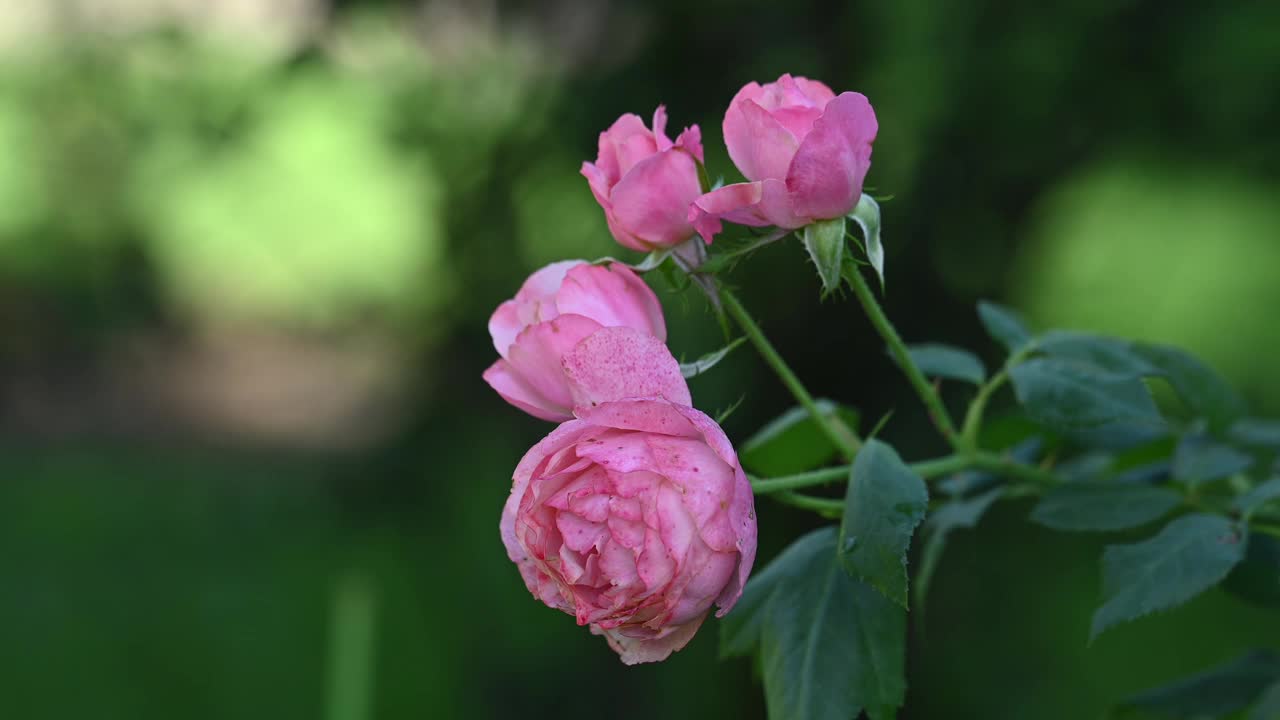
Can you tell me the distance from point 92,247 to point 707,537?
324 cm

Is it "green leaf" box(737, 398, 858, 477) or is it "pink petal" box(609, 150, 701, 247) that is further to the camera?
"green leaf" box(737, 398, 858, 477)

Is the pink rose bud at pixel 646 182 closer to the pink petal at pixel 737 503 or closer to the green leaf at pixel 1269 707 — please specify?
the pink petal at pixel 737 503

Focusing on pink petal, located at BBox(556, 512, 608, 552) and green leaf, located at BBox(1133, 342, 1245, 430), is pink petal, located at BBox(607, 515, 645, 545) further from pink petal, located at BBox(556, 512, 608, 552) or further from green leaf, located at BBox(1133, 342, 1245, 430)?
green leaf, located at BBox(1133, 342, 1245, 430)

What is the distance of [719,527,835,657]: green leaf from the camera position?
50cm

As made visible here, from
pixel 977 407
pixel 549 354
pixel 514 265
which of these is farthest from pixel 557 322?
pixel 514 265

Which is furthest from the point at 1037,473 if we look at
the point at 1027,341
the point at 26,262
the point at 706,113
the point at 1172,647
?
the point at 26,262

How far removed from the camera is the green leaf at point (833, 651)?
1.49ft

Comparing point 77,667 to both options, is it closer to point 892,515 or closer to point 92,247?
point 92,247

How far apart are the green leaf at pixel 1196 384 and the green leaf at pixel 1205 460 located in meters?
0.01

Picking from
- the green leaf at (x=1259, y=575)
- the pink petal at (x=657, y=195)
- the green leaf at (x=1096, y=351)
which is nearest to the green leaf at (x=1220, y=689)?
the green leaf at (x=1259, y=575)

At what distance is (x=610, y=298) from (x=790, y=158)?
0.25 feet

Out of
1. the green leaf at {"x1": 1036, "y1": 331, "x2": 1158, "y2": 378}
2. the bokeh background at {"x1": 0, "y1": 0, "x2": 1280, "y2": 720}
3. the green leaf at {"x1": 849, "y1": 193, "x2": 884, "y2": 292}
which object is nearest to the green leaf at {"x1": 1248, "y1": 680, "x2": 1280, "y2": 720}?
the green leaf at {"x1": 1036, "y1": 331, "x2": 1158, "y2": 378}

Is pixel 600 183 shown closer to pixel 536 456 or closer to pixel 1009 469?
pixel 536 456

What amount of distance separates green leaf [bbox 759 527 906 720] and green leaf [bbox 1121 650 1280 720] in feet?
0.74
